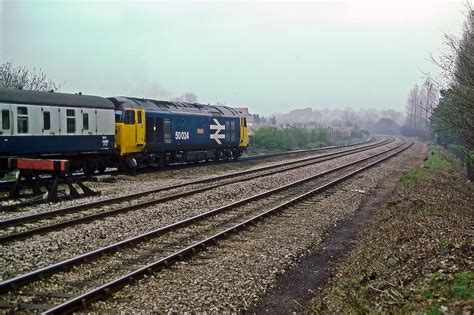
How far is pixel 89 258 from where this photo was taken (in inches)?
317

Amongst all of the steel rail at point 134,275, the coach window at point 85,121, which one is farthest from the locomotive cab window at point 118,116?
the steel rail at point 134,275

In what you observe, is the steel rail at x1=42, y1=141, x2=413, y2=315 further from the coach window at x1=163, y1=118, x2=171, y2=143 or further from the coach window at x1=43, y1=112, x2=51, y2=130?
the coach window at x1=163, y1=118, x2=171, y2=143

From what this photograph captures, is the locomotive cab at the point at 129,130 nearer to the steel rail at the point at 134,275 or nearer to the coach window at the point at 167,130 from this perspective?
the coach window at the point at 167,130

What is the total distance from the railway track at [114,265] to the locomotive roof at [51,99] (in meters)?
8.51

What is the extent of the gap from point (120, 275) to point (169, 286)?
933 millimetres

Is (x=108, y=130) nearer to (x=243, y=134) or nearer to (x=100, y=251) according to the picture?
(x=100, y=251)

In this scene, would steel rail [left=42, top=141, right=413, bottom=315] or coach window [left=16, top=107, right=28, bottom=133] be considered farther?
coach window [left=16, top=107, right=28, bottom=133]

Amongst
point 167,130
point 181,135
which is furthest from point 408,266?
point 181,135

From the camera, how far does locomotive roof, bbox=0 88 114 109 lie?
16.1 metres

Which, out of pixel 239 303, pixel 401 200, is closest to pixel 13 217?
pixel 239 303

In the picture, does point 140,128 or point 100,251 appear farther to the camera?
point 140,128

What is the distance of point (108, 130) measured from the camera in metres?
20.3

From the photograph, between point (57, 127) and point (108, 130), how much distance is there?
289 centimetres

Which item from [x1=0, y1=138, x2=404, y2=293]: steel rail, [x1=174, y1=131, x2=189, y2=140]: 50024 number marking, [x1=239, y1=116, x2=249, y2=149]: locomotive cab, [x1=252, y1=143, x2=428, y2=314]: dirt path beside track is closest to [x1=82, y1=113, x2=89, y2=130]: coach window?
[x1=174, y1=131, x2=189, y2=140]: 50024 number marking
